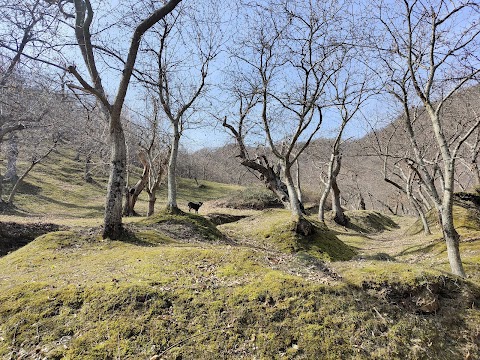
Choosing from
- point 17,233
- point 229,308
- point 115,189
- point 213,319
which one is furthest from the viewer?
point 17,233

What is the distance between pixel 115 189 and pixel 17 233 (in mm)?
5658

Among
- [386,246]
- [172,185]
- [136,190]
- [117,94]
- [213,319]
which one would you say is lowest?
[386,246]

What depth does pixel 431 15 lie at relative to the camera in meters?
5.84

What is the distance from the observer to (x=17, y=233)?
414 inches

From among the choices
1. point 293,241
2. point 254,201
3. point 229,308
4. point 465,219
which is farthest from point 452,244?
point 254,201

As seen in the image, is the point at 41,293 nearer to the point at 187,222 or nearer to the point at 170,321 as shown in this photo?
the point at 170,321

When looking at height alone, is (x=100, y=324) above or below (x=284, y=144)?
below

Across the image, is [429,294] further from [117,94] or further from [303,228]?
[117,94]

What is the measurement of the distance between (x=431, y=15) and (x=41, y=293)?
26.0ft

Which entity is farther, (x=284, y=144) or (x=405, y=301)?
(x=284, y=144)

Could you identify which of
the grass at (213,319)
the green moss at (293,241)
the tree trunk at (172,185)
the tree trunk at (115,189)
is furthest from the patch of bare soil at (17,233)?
the green moss at (293,241)

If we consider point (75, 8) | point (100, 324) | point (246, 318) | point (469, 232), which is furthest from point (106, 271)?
point (469, 232)

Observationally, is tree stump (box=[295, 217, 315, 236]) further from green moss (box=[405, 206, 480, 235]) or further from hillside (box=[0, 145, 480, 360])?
green moss (box=[405, 206, 480, 235])

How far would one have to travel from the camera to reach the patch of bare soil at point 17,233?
9.70m
